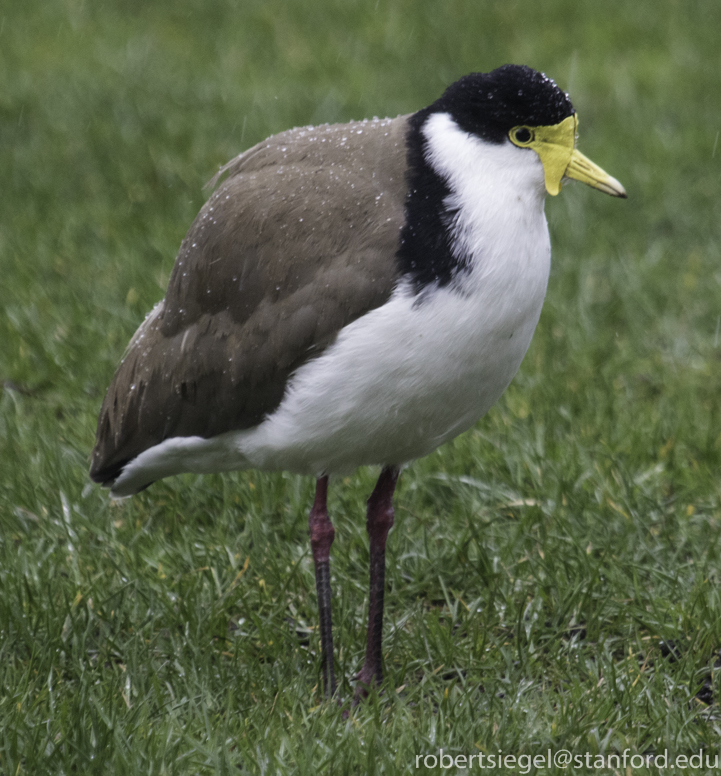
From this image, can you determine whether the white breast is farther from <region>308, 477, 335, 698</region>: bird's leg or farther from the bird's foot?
the bird's foot

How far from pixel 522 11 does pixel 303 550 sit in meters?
6.14

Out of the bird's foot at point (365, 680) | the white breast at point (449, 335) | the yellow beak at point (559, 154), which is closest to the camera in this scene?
the white breast at point (449, 335)

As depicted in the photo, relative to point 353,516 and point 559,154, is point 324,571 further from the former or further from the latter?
point 559,154

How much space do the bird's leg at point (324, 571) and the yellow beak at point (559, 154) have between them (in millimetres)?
1191

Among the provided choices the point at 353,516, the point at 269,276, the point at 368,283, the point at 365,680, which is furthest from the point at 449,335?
the point at 353,516

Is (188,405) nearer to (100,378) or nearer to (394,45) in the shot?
(100,378)

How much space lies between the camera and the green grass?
336 centimetres

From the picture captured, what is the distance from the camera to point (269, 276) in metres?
3.29

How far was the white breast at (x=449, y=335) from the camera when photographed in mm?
3035

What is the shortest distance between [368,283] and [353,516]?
5.25ft

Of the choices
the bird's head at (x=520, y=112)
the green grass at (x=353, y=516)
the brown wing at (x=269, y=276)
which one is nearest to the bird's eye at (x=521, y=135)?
the bird's head at (x=520, y=112)

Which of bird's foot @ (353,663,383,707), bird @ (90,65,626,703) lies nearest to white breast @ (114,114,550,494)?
bird @ (90,65,626,703)

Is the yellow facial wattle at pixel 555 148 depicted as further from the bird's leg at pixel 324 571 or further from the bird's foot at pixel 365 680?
the bird's foot at pixel 365 680

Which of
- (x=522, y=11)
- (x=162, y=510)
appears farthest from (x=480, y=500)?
(x=522, y=11)
